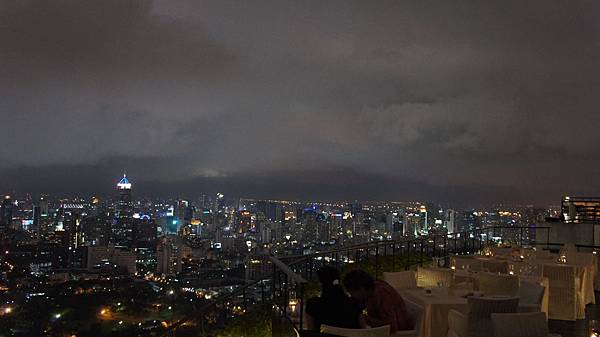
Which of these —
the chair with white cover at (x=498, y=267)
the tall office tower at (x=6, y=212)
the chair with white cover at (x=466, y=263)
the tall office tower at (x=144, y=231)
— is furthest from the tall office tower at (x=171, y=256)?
the chair with white cover at (x=498, y=267)

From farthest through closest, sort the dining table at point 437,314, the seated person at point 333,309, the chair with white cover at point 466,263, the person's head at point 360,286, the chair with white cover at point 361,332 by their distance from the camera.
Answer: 1. the chair with white cover at point 466,263
2. the dining table at point 437,314
3. the person's head at point 360,286
4. the seated person at point 333,309
5. the chair with white cover at point 361,332

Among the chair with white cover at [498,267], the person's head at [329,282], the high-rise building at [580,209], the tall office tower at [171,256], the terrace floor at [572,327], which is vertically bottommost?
the tall office tower at [171,256]

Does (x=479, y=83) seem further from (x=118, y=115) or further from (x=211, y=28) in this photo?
(x=118, y=115)

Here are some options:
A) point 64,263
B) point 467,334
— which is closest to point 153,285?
point 64,263

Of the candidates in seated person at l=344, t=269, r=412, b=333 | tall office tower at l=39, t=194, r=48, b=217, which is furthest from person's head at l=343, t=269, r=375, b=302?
tall office tower at l=39, t=194, r=48, b=217

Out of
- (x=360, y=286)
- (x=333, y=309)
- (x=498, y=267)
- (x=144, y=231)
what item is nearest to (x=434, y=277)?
(x=498, y=267)

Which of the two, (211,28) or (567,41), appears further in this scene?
(211,28)

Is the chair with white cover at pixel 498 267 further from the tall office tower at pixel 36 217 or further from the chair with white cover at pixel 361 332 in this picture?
the tall office tower at pixel 36 217
